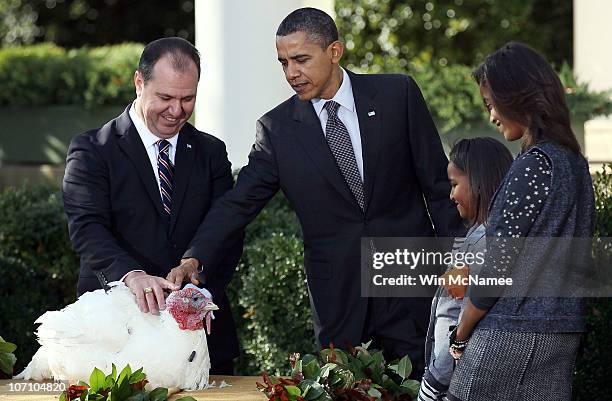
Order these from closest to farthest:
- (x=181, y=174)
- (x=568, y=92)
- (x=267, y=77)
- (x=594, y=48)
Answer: (x=181, y=174)
(x=267, y=77)
(x=568, y=92)
(x=594, y=48)

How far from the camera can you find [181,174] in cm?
430

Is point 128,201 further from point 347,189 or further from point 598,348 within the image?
point 598,348

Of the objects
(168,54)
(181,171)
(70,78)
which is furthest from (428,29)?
(168,54)

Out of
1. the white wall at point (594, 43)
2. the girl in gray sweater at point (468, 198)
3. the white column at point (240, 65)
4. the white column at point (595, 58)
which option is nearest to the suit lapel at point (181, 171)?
the girl in gray sweater at point (468, 198)

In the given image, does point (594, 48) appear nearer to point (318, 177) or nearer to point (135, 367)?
point (318, 177)

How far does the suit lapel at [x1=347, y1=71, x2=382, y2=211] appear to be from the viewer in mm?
4305

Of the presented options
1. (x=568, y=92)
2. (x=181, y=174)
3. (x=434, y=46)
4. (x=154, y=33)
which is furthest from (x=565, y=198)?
(x=154, y=33)

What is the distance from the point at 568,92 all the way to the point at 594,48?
1189 millimetres

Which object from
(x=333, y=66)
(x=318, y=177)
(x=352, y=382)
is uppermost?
(x=333, y=66)

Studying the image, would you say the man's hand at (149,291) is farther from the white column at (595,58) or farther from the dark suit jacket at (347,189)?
A: the white column at (595,58)

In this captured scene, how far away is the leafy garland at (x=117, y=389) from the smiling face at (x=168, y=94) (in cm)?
103

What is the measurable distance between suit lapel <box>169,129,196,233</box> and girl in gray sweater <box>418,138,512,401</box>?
3.55 feet

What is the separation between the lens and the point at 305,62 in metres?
4.24

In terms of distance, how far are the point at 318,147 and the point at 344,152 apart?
0.34ft
